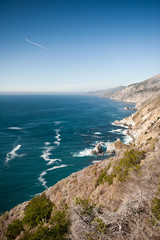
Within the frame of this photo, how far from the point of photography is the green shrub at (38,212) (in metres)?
15.4

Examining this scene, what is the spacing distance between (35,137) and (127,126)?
186 ft

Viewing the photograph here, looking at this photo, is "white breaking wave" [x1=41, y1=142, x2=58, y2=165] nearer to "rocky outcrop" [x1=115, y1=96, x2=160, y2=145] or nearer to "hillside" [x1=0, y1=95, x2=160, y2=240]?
"hillside" [x1=0, y1=95, x2=160, y2=240]

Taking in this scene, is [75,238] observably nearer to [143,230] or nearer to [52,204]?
[143,230]

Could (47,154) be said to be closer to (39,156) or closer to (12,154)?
(39,156)

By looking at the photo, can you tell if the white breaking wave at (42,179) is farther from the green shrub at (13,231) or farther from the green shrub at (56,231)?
the green shrub at (56,231)

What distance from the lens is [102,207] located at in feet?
43.7

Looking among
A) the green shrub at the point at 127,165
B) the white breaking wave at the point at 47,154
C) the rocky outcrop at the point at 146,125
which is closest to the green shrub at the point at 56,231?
the green shrub at the point at 127,165

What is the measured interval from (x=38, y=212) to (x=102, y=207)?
811 centimetres

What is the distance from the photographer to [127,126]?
286ft

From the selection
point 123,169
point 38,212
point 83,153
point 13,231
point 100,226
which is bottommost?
point 83,153

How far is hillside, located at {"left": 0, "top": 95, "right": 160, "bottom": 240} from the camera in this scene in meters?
9.69

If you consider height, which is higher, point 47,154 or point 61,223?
point 61,223

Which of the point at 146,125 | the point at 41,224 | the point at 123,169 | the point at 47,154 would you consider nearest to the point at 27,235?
the point at 41,224

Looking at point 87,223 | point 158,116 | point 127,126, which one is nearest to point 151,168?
point 87,223
